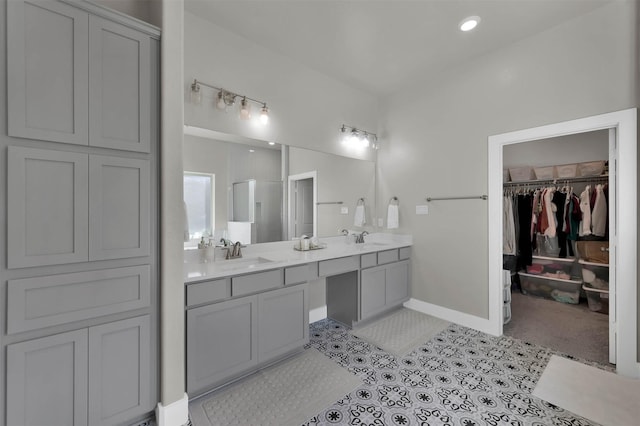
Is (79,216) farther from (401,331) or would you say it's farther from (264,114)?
(401,331)

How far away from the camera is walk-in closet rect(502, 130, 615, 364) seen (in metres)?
3.19

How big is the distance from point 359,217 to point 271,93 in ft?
6.05

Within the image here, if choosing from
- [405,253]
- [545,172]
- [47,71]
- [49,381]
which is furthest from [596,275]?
[47,71]

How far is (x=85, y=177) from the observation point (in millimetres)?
1425

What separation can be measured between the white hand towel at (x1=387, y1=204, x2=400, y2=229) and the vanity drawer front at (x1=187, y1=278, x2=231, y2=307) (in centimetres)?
229

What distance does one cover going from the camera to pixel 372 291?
3.05 meters

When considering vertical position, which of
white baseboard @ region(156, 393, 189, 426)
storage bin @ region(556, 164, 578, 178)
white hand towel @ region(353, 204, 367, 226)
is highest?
storage bin @ region(556, 164, 578, 178)

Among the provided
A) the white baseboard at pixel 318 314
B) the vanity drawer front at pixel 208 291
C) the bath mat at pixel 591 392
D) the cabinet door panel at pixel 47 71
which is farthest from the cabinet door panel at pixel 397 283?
the cabinet door panel at pixel 47 71

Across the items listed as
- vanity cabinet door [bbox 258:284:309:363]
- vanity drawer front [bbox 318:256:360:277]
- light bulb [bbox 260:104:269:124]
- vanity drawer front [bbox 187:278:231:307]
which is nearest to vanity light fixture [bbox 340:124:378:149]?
light bulb [bbox 260:104:269:124]

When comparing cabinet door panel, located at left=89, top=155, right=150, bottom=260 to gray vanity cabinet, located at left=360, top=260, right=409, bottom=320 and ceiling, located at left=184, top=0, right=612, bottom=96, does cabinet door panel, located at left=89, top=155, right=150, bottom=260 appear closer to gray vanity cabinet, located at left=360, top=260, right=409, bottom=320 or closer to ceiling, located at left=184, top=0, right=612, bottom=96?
ceiling, located at left=184, top=0, right=612, bottom=96

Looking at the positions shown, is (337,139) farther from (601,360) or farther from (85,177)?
(601,360)

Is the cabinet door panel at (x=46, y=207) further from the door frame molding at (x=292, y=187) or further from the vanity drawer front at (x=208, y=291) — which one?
the door frame molding at (x=292, y=187)

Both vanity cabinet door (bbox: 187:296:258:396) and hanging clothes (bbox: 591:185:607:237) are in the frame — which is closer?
vanity cabinet door (bbox: 187:296:258:396)

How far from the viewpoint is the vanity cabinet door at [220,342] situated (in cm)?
179
